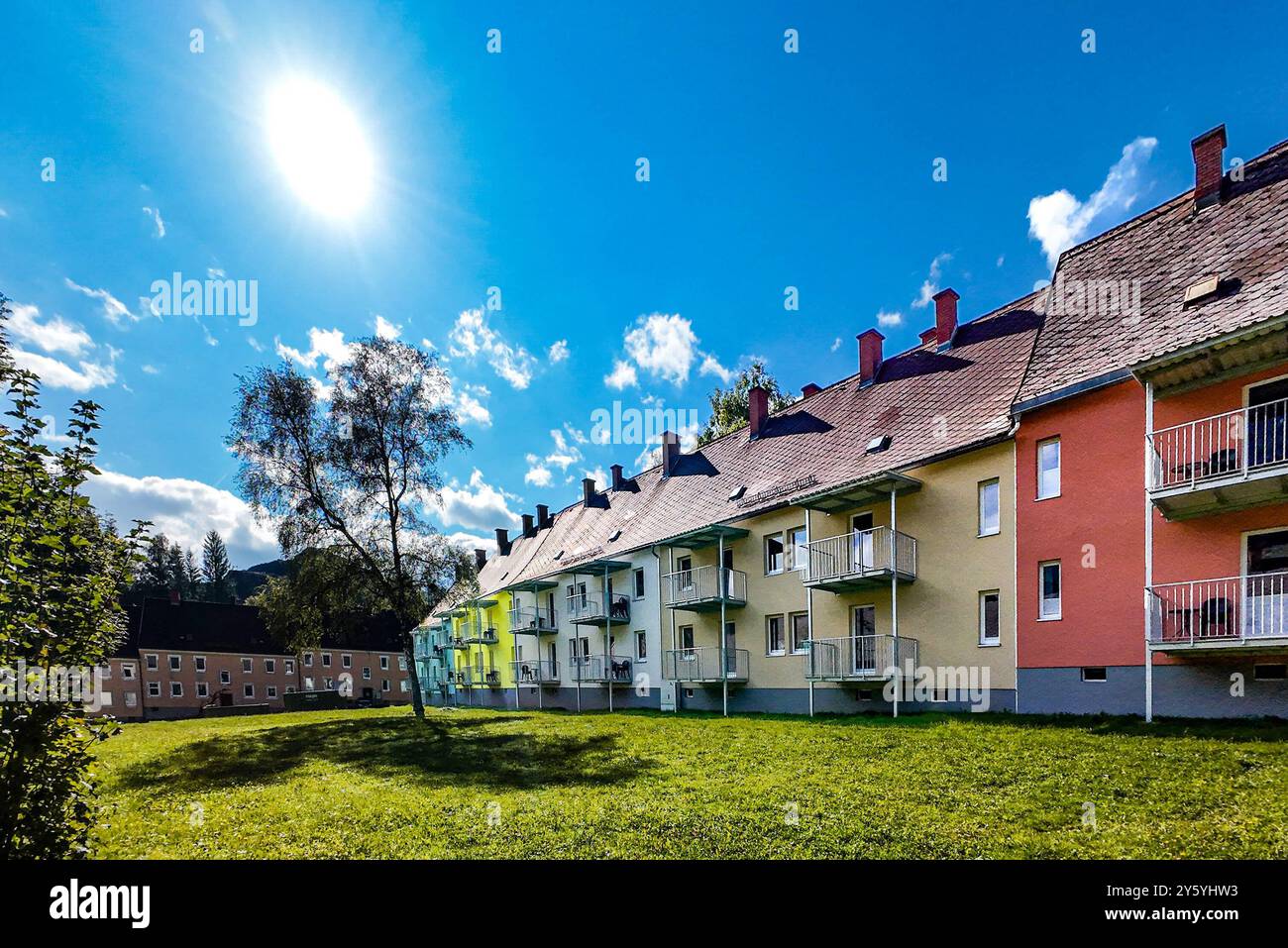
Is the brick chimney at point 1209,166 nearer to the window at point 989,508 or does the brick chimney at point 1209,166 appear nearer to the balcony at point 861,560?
the window at point 989,508

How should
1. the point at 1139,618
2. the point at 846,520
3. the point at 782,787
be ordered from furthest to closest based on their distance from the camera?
the point at 846,520 < the point at 1139,618 < the point at 782,787

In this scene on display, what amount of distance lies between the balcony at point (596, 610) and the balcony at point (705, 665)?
12.0 feet

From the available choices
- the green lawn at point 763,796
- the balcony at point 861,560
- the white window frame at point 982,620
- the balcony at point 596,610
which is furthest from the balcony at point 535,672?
the white window frame at point 982,620

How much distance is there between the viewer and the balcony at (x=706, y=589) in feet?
68.9

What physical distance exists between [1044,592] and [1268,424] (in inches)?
195

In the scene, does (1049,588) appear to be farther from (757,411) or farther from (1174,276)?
(757,411)

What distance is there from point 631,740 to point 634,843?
804cm

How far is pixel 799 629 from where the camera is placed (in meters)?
19.4

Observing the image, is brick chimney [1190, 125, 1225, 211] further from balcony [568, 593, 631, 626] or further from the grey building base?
balcony [568, 593, 631, 626]

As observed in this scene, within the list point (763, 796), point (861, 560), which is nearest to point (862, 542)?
point (861, 560)

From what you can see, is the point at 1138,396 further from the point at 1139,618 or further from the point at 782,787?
the point at 782,787
